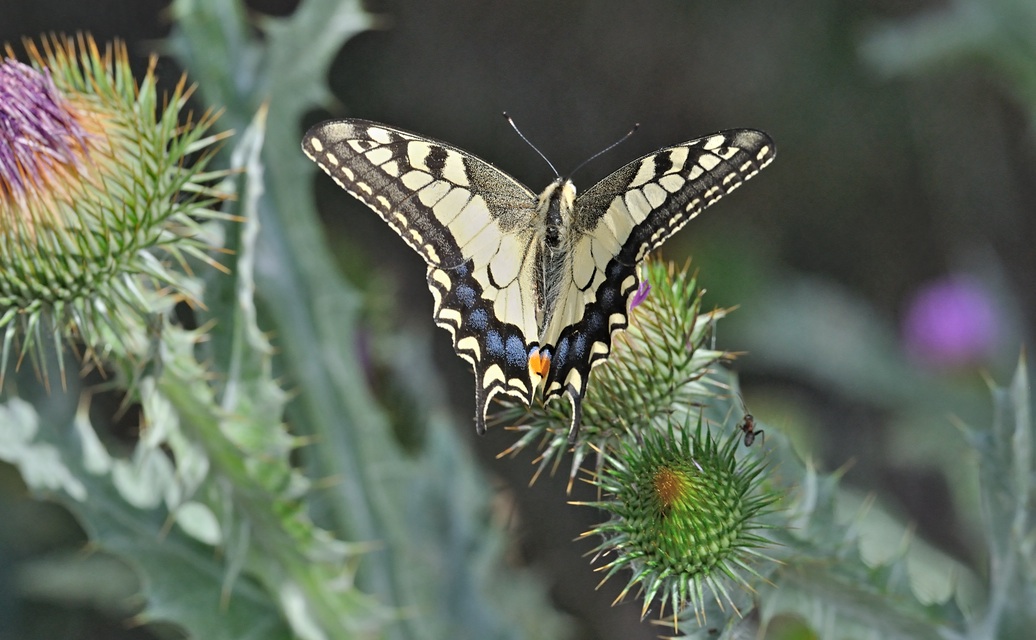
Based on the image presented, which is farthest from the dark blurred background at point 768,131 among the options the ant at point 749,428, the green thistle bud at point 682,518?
the green thistle bud at point 682,518

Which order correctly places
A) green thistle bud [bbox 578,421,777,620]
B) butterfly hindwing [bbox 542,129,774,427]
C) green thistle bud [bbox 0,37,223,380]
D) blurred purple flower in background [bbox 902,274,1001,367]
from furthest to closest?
blurred purple flower in background [bbox 902,274,1001,367], green thistle bud [bbox 0,37,223,380], butterfly hindwing [bbox 542,129,774,427], green thistle bud [bbox 578,421,777,620]

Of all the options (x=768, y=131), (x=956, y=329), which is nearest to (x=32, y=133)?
(x=768, y=131)

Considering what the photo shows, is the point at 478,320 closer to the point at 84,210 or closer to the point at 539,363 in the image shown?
the point at 539,363

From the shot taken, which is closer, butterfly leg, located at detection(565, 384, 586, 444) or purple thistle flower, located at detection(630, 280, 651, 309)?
butterfly leg, located at detection(565, 384, 586, 444)

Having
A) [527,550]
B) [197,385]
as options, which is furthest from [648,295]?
[527,550]

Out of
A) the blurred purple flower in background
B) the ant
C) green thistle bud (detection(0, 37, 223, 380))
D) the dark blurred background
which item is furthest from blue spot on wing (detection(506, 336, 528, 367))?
the blurred purple flower in background

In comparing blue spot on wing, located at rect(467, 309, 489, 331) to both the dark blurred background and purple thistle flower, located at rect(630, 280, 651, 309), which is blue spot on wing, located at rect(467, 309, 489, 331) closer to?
purple thistle flower, located at rect(630, 280, 651, 309)

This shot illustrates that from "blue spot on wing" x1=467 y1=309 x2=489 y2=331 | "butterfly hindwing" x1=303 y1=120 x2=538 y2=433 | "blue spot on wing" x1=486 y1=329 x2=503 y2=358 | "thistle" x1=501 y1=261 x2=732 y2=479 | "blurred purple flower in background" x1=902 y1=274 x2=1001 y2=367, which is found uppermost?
"butterfly hindwing" x1=303 y1=120 x2=538 y2=433

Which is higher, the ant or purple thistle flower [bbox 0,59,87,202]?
purple thistle flower [bbox 0,59,87,202]
